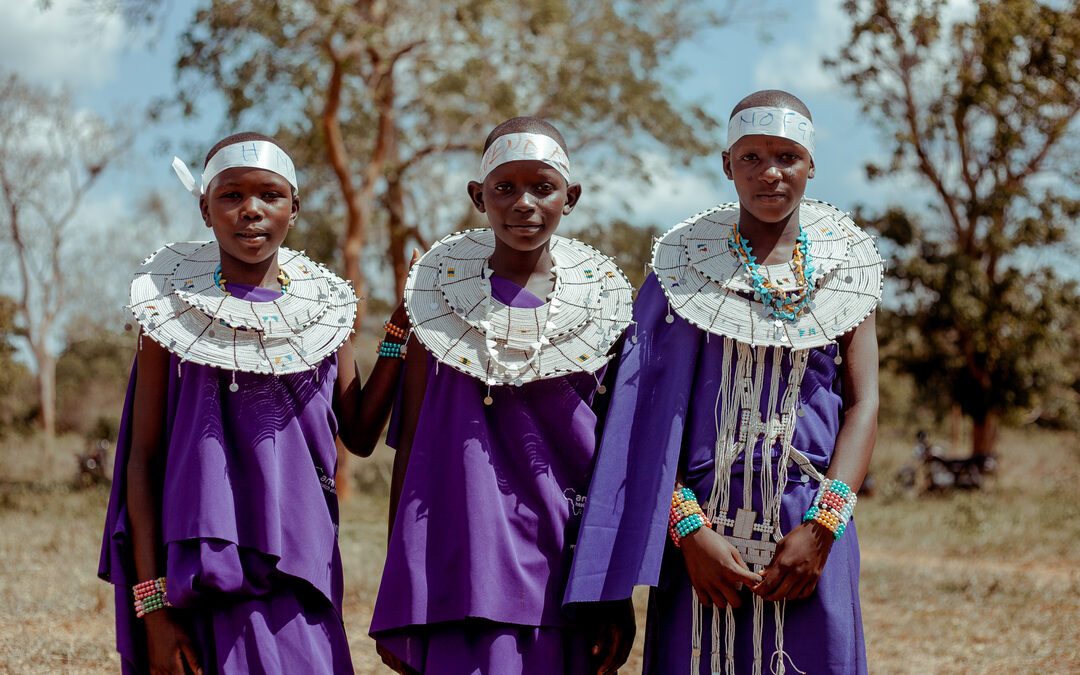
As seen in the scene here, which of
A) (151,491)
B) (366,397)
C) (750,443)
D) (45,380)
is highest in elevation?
(45,380)

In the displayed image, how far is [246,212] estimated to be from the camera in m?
2.86

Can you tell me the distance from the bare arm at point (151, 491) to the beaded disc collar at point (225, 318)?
0.35 feet

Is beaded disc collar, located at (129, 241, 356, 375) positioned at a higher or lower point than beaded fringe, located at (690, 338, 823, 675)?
higher

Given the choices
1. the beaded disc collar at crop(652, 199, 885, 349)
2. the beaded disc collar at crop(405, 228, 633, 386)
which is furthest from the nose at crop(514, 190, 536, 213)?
the beaded disc collar at crop(652, 199, 885, 349)

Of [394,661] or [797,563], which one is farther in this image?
[394,661]

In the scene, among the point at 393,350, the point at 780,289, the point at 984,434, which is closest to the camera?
the point at 780,289

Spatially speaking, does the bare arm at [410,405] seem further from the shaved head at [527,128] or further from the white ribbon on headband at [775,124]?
the white ribbon on headband at [775,124]

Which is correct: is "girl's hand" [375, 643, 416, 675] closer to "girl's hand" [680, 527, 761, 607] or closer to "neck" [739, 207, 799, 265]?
"girl's hand" [680, 527, 761, 607]

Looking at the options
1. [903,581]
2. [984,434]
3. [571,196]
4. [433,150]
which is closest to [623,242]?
[433,150]

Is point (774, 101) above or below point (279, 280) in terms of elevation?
above

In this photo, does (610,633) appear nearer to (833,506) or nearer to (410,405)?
(833,506)

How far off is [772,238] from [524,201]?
0.73m

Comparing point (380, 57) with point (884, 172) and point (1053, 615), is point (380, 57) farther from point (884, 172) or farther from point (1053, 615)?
point (1053, 615)

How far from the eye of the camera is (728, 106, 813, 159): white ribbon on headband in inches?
110
